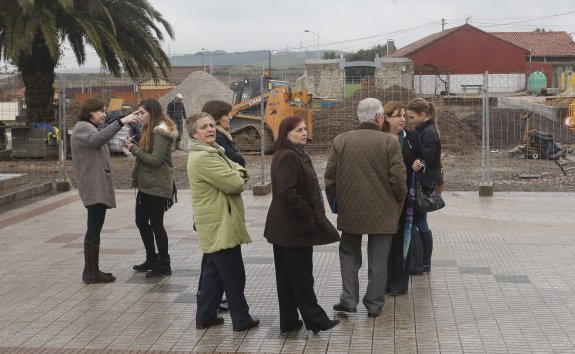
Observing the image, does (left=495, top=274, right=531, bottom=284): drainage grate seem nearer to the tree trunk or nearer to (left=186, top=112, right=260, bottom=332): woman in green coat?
(left=186, top=112, right=260, bottom=332): woman in green coat

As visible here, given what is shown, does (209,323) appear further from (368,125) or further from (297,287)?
(368,125)

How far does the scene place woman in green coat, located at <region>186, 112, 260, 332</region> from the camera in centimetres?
645

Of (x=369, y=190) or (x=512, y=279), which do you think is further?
(x=512, y=279)

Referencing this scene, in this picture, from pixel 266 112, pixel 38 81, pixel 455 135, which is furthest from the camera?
pixel 455 135

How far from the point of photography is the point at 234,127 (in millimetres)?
25281

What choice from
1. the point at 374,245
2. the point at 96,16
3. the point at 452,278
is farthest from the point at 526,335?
the point at 96,16

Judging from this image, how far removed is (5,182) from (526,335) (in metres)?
9.81

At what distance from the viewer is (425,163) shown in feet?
24.9

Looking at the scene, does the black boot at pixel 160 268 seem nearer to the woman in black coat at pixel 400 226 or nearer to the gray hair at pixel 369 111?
the woman in black coat at pixel 400 226

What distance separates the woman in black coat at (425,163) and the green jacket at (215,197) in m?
1.77

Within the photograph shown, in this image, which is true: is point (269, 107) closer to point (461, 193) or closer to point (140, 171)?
point (461, 193)

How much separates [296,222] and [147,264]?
9.44ft

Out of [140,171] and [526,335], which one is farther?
[140,171]

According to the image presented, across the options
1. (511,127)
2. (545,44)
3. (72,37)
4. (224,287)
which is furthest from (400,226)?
(545,44)
